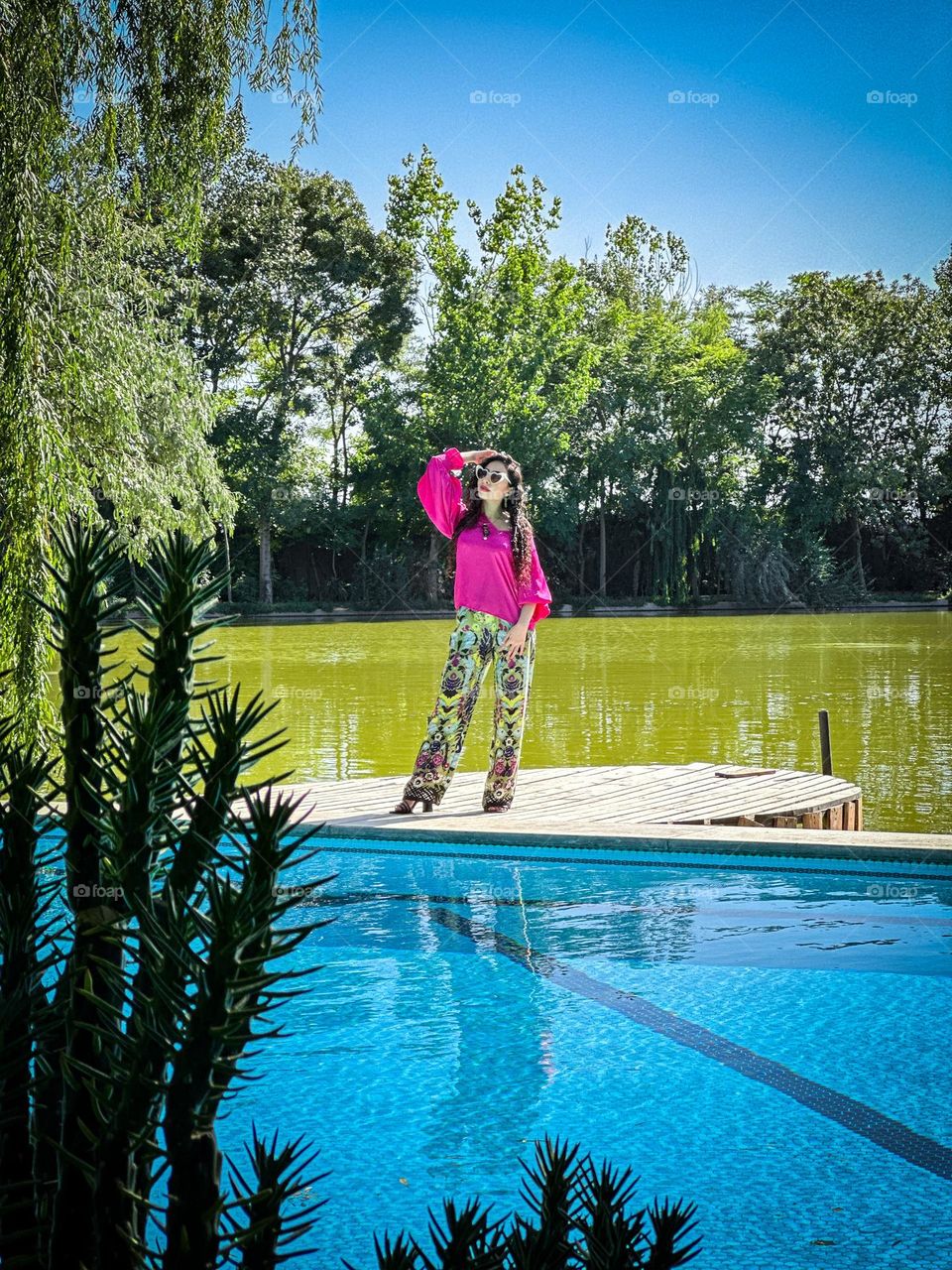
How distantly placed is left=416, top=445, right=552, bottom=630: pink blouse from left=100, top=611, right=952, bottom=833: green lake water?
1309 mm

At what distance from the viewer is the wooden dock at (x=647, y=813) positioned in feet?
20.8

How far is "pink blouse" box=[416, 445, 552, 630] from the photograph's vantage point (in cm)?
718

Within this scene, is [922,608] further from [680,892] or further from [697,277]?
[680,892]

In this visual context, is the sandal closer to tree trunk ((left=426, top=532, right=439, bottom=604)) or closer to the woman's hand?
the woman's hand

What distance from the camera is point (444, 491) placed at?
282 inches

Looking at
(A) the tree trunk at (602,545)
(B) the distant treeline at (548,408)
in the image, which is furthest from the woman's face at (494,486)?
(A) the tree trunk at (602,545)

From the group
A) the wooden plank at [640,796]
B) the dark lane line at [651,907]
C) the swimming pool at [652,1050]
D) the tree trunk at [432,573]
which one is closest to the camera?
the swimming pool at [652,1050]

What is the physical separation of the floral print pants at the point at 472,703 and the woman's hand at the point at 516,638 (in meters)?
0.02

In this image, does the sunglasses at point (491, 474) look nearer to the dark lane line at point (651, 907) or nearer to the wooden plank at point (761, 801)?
the wooden plank at point (761, 801)

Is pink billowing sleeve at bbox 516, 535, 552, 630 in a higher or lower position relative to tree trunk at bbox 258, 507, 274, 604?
lower

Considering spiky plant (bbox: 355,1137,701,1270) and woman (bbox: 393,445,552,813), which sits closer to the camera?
spiky plant (bbox: 355,1137,701,1270)

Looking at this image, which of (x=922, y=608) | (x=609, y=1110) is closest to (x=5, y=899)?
(x=609, y=1110)

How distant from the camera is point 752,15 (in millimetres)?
35625

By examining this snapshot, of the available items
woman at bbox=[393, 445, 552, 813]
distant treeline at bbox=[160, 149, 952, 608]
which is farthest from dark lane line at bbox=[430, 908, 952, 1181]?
distant treeline at bbox=[160, 149, 952, 608]
